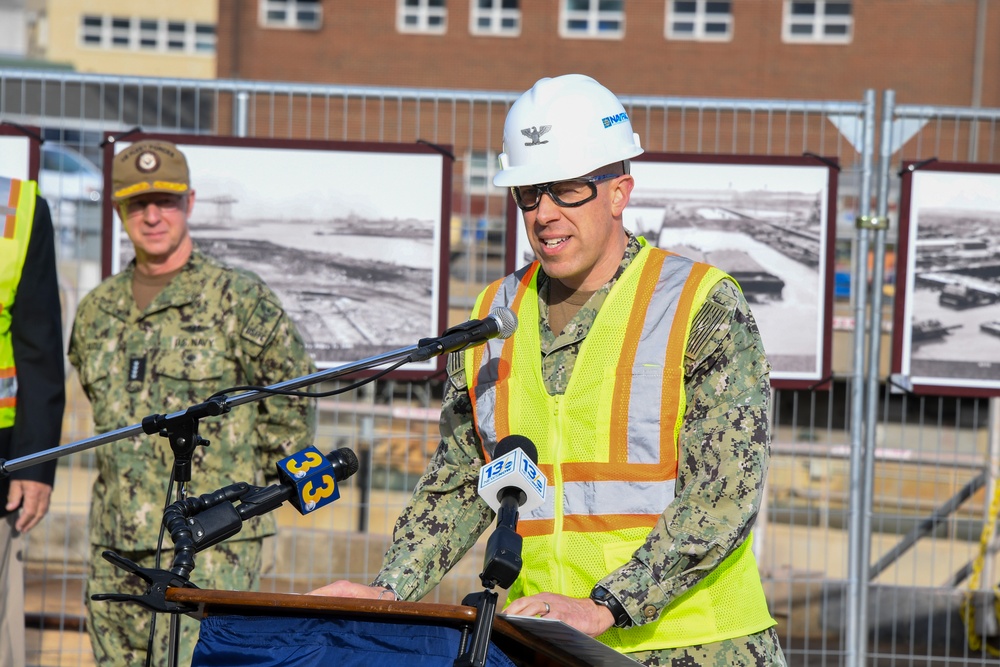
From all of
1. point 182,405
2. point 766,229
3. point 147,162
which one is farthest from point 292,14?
point 182,405

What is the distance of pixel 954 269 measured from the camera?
588 cm

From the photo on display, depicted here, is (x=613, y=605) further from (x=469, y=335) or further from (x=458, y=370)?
(x=458, y=370)

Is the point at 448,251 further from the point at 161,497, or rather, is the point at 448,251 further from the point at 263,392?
the point at 263,392

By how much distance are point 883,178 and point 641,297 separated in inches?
137

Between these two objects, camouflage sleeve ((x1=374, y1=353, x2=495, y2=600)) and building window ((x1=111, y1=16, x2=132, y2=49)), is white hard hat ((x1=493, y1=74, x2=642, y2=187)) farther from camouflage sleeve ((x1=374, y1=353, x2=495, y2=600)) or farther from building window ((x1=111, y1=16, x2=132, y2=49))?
building window ((x1=111, y1=16, x2=132, y2=49))

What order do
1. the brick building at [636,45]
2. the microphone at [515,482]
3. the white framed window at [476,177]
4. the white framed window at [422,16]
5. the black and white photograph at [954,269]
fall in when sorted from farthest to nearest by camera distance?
the white framed window at [422,16] < the brick building at [636,45] < the white framed window at [476,177] < the black and white photograph at [954,269] < the microphone at [515,482]

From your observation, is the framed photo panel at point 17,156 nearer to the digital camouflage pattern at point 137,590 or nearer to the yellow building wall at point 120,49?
the digital camouflage pattern at point 137,590

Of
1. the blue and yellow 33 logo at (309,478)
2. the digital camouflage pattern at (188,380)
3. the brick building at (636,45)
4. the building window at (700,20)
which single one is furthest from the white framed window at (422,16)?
the blue and yellow 33 logo at (309,478)

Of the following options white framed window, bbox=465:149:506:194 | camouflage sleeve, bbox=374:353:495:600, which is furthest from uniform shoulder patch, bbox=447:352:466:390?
white framed window, bbox=465:149:506:194

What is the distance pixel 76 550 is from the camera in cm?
751

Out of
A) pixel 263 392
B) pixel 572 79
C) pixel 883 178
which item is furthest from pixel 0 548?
pixel 883 178

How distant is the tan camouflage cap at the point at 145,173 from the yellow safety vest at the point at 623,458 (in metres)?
2.50

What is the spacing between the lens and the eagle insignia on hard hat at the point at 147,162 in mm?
4875

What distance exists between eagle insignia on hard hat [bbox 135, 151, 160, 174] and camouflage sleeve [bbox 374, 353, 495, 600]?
2.29 m
